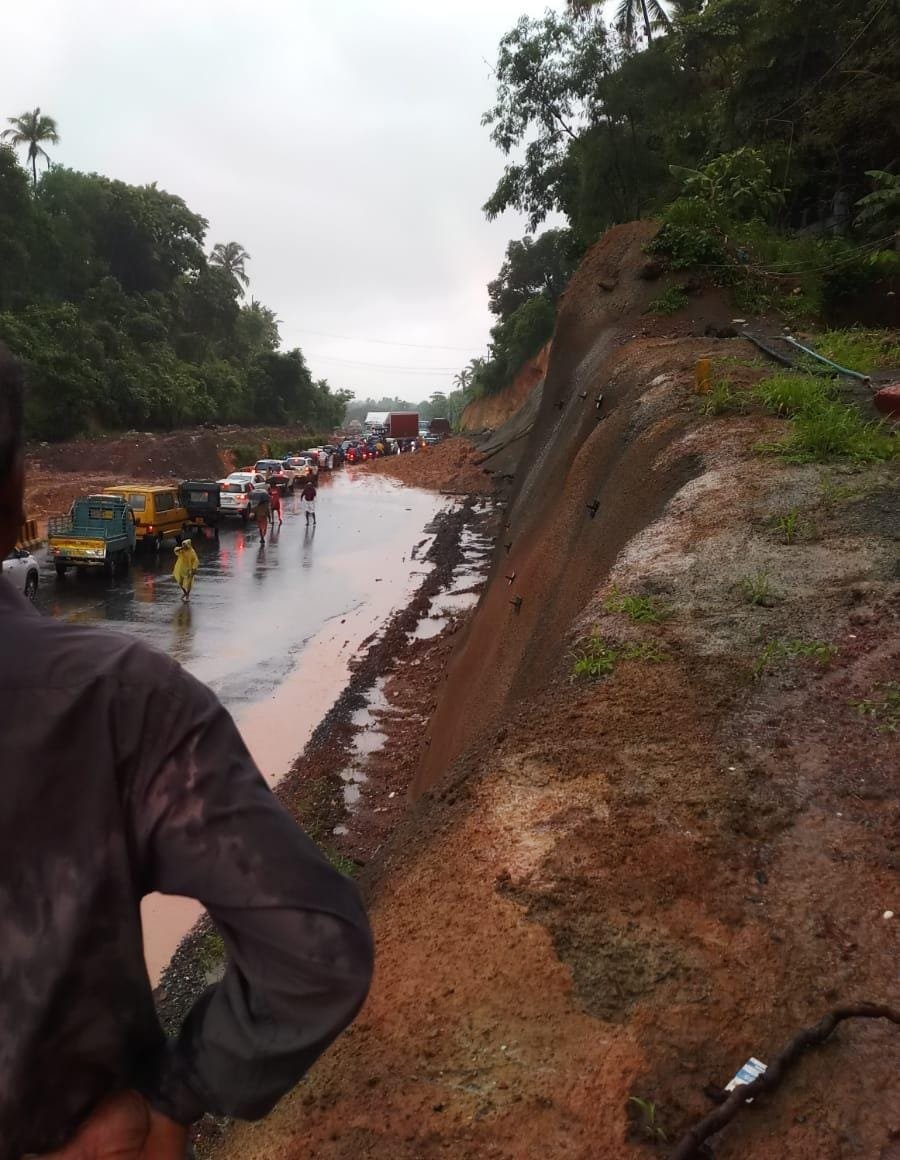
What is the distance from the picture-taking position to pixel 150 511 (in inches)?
965

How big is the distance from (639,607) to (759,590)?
927 mm

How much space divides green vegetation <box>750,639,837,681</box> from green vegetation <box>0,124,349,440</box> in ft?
114

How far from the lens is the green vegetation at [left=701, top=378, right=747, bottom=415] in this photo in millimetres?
10914

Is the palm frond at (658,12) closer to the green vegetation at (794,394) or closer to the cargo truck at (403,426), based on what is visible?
the green vegetation at (794,394)

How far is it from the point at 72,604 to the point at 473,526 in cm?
1820

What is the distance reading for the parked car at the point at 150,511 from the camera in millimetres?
24328

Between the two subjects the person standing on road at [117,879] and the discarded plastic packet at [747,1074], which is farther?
the discarded plastic packet at [747,1074]

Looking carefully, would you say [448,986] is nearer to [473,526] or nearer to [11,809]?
[11,809]

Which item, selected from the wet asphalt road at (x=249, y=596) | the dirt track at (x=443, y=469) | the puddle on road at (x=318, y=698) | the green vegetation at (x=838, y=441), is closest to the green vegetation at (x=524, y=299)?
the dirt track at (x=443, y=469)

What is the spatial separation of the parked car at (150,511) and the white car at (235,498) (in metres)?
6.42

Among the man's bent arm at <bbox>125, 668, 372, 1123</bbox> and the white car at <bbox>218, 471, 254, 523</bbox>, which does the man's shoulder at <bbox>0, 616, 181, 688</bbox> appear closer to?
the man's bent arm at <bbox>125, 668, 372, 1123</bbox>

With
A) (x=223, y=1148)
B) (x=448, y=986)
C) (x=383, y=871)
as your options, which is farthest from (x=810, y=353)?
(x=223, y=1148)

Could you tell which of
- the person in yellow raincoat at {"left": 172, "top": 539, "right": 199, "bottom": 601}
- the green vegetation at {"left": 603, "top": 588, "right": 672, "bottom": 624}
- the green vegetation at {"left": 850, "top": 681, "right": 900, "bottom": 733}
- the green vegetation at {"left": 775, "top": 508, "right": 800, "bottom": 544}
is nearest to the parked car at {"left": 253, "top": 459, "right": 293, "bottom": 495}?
the person in yellow raincoat at {"left": 172, "top": 539, "right": 199, "bottom": 601}

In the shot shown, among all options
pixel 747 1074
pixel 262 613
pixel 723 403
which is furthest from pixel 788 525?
pixel 262 613
